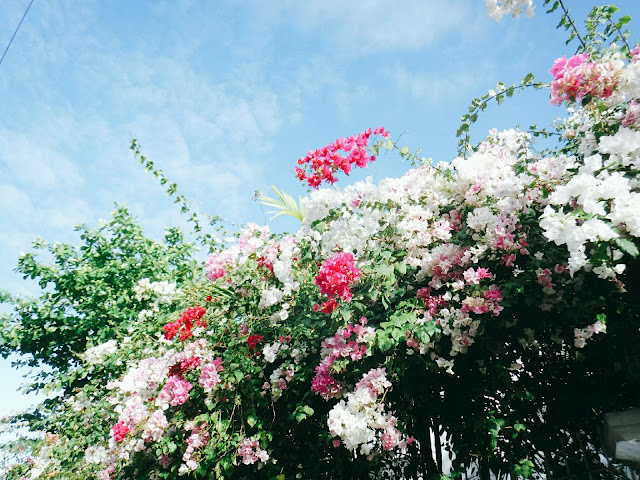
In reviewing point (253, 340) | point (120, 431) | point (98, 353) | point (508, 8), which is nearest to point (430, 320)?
point (253, 340)

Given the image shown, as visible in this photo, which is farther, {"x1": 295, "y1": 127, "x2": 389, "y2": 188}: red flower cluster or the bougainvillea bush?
{"x1": 295, "y1": 127, "x2": 389, "y2": 188}: red flower cluster

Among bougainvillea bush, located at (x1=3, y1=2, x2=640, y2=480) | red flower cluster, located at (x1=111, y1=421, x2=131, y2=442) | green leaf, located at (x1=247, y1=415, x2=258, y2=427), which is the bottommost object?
red flower cluster, located at (x1=111, y1=421, x2=131, y2=442)

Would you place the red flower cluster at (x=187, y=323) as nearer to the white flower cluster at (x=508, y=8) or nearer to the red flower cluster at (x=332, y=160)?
the red flower cluster at (x=332, y=160)

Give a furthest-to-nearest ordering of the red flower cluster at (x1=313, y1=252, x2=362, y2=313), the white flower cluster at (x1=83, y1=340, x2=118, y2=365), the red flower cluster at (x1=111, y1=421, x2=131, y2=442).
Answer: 1. the white flower cluster at (x1=83, y1=340, x2=118, y2=365)
2. the red flower cluster at (x1=111, y1=421, x2=131, y2=442)
3. the red flower cluster at (x1=313, y1=252, x2=362, y2=313)

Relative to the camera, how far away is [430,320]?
97.3 inches

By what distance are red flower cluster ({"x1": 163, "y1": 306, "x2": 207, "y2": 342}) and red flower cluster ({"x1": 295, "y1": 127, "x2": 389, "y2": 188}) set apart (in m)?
1.44

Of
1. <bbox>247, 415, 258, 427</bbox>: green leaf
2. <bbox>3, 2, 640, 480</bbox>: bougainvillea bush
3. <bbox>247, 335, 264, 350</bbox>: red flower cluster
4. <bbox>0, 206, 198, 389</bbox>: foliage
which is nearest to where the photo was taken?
<bbox>3, 2, 640, 480</bbox>: bougainvillea bush

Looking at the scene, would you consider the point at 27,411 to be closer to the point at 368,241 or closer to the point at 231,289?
the point at 231,289

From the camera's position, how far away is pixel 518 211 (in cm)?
244

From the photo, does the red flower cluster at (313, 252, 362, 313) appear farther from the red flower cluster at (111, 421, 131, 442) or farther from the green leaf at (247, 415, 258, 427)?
the red flower cluster at (111, 421, 131, 442)

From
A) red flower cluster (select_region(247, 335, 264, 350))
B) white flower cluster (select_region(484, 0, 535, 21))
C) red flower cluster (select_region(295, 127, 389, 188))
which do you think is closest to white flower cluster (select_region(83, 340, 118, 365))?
red flower cluster (select_region(247, 335, 264, 350))

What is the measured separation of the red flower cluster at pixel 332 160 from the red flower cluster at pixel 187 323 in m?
1.44

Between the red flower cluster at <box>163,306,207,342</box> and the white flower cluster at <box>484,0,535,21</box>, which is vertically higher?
the white flower cluster at <box>484,0,535,21</box>

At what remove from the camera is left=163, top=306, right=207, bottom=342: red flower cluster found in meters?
3.22
